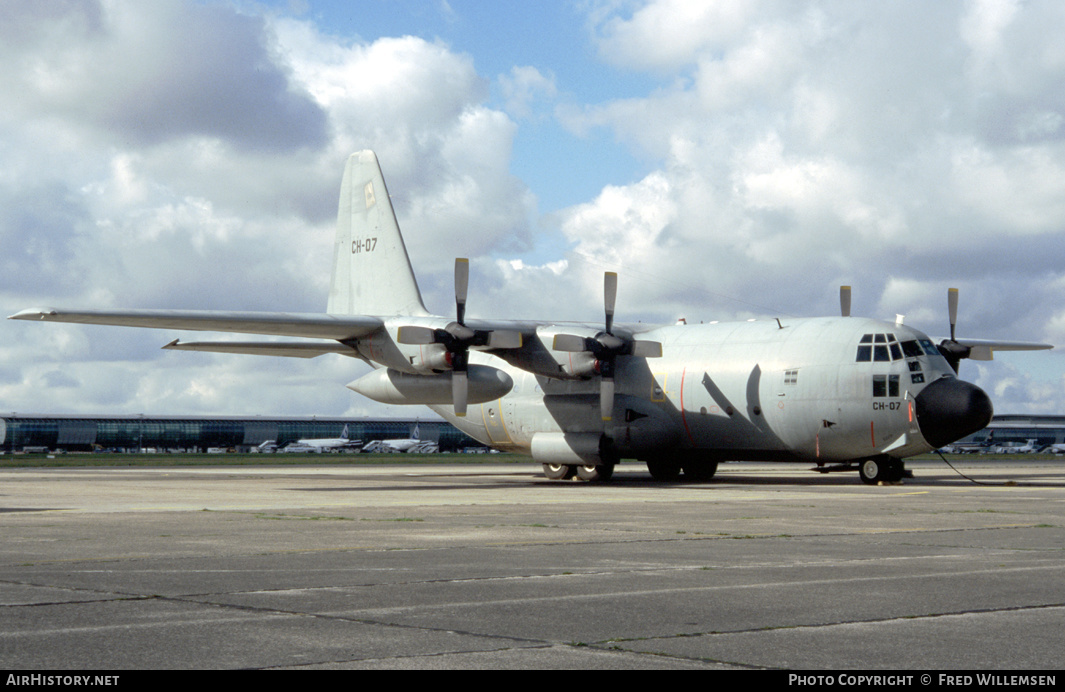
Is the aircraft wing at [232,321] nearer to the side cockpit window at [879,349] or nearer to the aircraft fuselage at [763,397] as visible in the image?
the aircraft fuselage at [763,397]

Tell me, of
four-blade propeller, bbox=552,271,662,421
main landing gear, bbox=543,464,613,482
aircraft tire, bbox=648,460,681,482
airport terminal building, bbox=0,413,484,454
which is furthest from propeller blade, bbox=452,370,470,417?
airport terminal building, bbox=0,413,484,454

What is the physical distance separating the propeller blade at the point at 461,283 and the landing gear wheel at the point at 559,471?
23.0ft

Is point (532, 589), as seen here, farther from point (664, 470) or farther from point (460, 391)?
point (664, 470)

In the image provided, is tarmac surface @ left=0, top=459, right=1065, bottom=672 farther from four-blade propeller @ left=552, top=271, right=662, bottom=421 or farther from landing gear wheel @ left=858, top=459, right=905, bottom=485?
four-blade propeller @ left=552, top=271, right=662, bottom=421

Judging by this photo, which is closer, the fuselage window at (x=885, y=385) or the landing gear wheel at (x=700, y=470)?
the fuselage window at (x=885, y=385)

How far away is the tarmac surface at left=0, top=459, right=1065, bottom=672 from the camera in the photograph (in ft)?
20.8

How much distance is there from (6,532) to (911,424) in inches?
854

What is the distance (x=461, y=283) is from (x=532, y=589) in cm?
2202

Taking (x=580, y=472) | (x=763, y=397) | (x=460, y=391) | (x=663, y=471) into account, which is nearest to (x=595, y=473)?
(x=580, y=472)

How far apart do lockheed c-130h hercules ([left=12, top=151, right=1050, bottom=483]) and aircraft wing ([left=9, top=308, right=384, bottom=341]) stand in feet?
0.18

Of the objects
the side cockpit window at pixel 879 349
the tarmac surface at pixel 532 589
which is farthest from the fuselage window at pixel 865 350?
the tarmac surface at pixel 532 589

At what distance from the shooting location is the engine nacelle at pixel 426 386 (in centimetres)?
3070
